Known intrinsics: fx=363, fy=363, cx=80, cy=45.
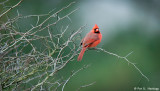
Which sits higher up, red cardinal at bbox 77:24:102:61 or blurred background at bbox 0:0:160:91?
red cardinal at bbox 77:24:102:61

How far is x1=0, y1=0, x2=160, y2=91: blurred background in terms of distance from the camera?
9992mm

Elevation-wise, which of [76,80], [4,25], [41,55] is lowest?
[76,80]

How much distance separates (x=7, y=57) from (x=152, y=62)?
912cm

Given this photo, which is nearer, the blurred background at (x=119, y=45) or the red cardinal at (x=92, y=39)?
the red cardinal at (x=92, y=39)

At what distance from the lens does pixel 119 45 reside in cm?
1149

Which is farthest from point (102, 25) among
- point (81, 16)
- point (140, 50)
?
point (140, 50)

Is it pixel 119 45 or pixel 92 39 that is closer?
pixel 92 39

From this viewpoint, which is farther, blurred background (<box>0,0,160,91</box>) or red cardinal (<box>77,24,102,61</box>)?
blurred background (<box>0,0,160,91</box>)

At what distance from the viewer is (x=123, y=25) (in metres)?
13.3

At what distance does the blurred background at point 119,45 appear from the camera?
999cm

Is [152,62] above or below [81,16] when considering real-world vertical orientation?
below

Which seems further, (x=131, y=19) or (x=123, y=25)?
(x=131, y=19)

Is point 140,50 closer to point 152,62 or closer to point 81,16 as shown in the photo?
point 152,62

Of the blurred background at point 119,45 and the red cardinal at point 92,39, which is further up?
the red cardinal at point 92,39
